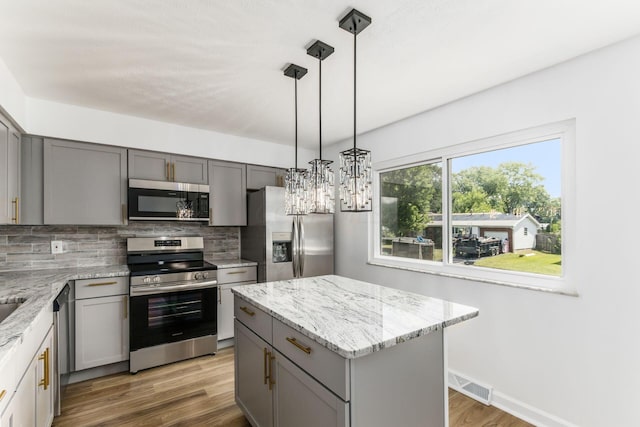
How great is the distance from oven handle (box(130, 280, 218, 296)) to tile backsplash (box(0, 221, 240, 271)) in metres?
0.65

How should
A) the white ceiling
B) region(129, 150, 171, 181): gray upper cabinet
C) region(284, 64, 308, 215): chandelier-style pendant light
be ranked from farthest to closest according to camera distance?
region(129, 150, 171, 181): gray upper cabinet, region(284, 64, 308, 215): chandelier-style pendant light, the white ceiling

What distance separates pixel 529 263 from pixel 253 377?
213 centimetres

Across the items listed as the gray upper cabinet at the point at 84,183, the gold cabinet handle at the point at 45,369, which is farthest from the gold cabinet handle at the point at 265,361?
the gray upper cabinet at the point at 84,183

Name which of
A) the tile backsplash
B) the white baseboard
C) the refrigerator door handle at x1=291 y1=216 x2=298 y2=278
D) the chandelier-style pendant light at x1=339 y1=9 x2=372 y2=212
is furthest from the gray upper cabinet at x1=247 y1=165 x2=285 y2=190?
the white baseboard

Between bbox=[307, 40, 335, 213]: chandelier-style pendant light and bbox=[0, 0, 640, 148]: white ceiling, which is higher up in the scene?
bbox=[0, 0, 640, 148]: white ceiling

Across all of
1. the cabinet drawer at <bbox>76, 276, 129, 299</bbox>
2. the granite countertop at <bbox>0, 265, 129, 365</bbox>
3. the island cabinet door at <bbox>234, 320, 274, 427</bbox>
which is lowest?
the island cabinet door at <bbox>234, 320, 274, 427</bbox>

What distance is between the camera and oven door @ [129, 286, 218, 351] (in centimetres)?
291

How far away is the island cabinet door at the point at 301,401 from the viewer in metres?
1.30

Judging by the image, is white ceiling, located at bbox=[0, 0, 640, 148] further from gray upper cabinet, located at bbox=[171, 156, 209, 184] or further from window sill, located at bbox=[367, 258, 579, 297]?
window sill, located at bbox=[367, 258, 579, 297]

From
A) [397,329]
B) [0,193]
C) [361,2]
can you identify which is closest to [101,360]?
[0,193]

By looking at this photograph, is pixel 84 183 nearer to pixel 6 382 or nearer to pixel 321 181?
pixel 6 382

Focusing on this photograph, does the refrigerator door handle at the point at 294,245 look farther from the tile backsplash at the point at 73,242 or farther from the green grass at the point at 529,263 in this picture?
the green grass at the point at 529,263

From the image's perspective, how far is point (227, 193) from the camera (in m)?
3.69

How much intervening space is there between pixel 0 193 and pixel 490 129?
3649 mm
